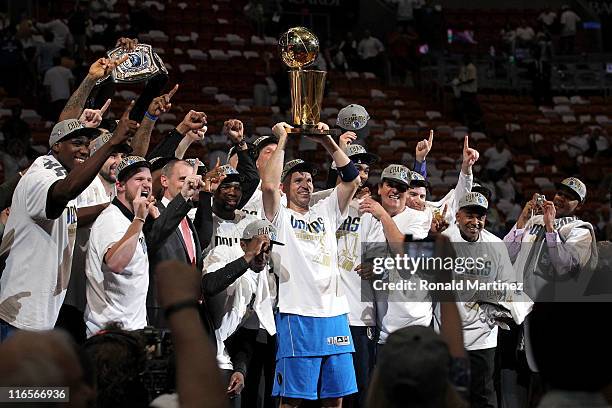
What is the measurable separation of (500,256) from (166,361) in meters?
4.23

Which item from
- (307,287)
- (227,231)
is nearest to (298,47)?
(227,231)

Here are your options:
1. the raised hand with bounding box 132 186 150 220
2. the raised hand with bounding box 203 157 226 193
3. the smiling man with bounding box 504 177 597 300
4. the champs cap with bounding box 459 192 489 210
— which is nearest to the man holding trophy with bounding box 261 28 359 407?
the raised hand with bounding box 203 157 226 193

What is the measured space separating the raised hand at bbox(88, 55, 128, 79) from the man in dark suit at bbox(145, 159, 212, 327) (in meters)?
0.74

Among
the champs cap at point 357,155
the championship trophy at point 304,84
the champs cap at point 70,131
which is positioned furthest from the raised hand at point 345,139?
the champs cap at point 70,131

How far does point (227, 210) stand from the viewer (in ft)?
21.8

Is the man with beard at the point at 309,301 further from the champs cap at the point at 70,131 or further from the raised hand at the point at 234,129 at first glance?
the champs cap at the point at 70,131

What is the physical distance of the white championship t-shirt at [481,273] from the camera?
22.8 ft

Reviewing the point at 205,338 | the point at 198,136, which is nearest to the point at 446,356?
the point at 205,338

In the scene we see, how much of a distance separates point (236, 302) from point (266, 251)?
491 millimetres

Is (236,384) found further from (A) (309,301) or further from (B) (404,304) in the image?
(B) (404,304)

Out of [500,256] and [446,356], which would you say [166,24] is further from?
[446,356]

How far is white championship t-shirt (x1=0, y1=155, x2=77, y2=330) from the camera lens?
5113 mm

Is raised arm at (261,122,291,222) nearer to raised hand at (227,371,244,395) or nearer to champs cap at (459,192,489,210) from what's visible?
raised hand at (227,371,244,395)

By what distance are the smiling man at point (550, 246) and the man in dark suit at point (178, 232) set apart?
2434 millimetres
